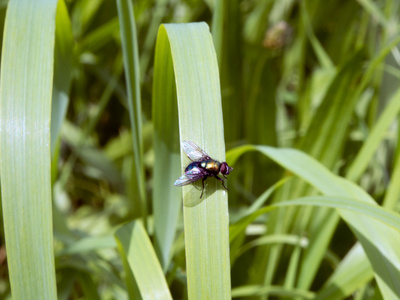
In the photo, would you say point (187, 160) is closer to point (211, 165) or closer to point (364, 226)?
point (211, 165)

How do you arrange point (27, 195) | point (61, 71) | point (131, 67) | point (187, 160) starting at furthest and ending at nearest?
point (61, 71) < point (131, 67) < point (187, 160) < point (27, 195)

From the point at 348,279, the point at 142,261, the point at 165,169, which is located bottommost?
the point at 348,279

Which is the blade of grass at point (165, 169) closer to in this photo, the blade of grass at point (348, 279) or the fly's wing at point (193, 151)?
the fly's wing at point (193, 151)

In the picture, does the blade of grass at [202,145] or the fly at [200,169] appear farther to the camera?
the fly at [200,169]

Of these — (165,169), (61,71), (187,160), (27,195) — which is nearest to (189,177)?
(187,160)

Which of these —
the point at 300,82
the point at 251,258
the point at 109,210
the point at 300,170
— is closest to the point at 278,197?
the point at 251,258

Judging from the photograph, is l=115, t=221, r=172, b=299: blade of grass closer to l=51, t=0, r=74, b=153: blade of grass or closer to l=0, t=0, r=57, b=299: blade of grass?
l=0, t=0, r=57, b=299: blade of grass

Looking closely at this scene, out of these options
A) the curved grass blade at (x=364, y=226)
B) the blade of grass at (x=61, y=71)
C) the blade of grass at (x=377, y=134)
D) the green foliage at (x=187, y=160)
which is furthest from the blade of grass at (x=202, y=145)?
the blade of grass at (x=377, y=134)
